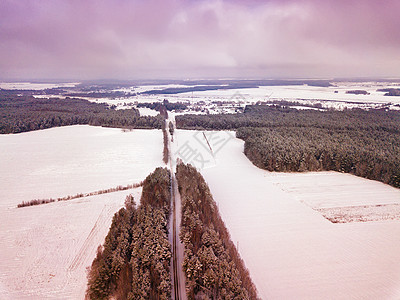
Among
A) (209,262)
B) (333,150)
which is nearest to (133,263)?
(209,262)

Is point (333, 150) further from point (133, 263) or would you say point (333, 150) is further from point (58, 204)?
point (58, 204)

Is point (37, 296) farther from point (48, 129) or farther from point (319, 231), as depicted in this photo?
point (48, 129)

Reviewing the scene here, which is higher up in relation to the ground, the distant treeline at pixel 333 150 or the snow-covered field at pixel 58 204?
the distant treeline at pixel 333 150

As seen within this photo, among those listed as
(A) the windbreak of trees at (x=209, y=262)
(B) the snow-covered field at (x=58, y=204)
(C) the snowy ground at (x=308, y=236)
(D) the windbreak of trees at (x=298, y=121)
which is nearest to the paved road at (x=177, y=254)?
(A) the windbreak of trees at (x=209, y=262)

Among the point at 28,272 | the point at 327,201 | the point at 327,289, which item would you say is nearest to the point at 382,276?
the point at 327,289

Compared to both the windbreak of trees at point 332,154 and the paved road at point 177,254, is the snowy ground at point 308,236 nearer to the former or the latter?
the windbreak of trees at point 332,154

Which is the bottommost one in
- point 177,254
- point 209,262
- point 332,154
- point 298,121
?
point 177,254
